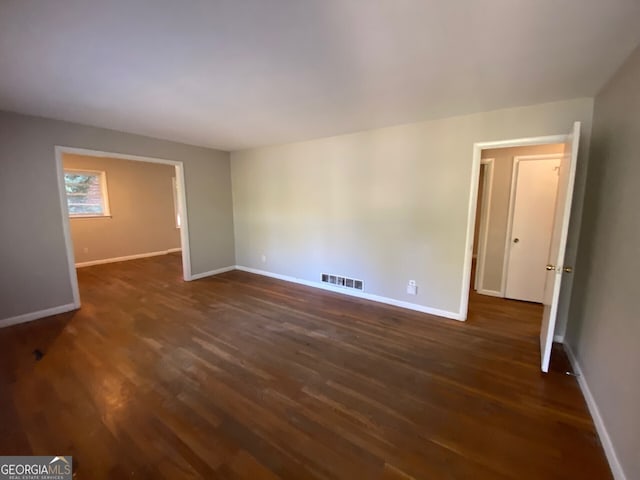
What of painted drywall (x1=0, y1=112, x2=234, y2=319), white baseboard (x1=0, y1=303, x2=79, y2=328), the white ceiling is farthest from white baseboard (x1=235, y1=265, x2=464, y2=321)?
painted drywall (x1=0, y1=112, x2=234, y2=319)

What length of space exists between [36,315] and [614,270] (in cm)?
552

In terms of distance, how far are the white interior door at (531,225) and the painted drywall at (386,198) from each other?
1.23 m

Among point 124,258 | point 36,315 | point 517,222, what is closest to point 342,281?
point 517,222

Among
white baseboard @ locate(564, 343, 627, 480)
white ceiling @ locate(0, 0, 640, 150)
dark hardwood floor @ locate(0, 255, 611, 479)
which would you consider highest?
white ceiling @ locate(0, 0, 640, 150)

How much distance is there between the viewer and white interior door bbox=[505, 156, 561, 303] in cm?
354

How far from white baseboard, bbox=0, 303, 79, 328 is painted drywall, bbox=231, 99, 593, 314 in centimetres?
284

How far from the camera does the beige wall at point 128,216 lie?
5.64 meters

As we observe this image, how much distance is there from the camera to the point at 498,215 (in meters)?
3.93

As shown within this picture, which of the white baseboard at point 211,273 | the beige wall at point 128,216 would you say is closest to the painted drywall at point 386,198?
the white baseboard at point 211,273

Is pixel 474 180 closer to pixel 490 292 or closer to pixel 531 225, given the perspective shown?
pixel 531 225

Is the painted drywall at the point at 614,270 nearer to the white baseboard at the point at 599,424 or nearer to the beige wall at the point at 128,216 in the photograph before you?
the white baseboard at the point at 599,424

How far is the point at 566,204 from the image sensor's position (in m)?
2.00

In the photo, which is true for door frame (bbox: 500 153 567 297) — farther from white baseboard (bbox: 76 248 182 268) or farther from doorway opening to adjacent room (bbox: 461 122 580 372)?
white baseboard (bbox: 76 248 182 268)

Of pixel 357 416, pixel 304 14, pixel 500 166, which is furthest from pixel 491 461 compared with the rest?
pixel 500 166
